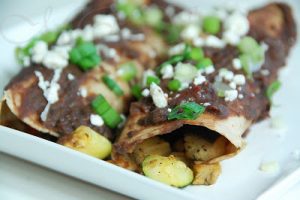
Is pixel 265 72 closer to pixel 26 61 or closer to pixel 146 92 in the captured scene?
pixel 146 92

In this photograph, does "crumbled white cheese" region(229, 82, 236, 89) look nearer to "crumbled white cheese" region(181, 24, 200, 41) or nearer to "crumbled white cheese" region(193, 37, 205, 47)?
"crumbled white cheese" region(193, 37, 205, 47)

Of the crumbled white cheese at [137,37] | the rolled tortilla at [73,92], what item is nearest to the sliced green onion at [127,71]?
the rolled tortilla at [73,92]

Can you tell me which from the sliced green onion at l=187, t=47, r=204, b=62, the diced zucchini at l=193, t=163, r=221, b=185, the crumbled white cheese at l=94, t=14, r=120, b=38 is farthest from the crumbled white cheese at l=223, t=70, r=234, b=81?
the crumbled white cheese at l=94, t=14, r=120, b=38

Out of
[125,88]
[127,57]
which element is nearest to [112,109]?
[125,88]

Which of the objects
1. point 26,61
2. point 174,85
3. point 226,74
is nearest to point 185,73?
point 174,85

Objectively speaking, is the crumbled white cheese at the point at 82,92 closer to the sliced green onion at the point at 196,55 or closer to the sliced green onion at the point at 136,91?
the sliced green onion at the point at 136,91
